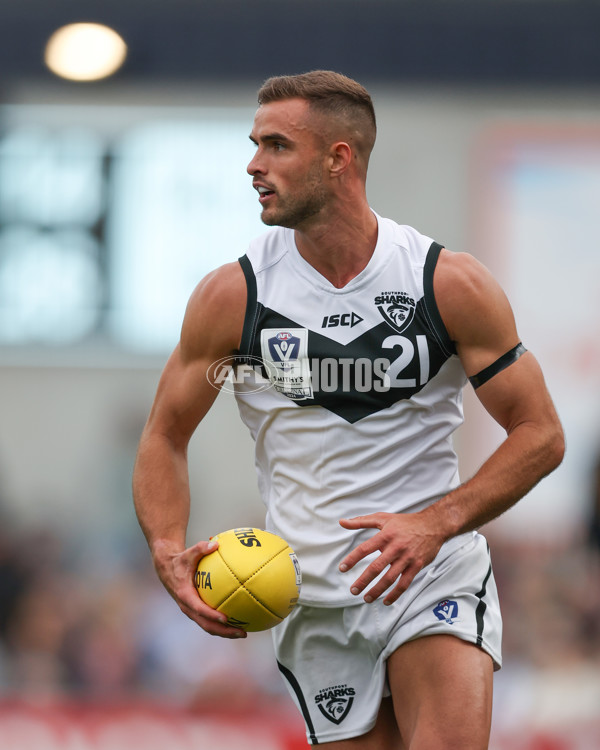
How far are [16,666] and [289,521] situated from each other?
5467mm

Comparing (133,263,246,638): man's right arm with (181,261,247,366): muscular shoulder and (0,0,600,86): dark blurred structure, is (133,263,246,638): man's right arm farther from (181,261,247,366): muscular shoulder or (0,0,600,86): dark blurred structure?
(0,0,600,86): dark blurred structure

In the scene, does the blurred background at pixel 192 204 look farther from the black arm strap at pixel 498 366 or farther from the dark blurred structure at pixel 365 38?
the black arm strap at pixel 498 366

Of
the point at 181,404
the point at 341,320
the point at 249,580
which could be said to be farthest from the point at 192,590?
the point at 341,320

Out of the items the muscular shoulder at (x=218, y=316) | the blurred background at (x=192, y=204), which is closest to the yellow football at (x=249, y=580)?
the muscular shoulder at (x=218, y=316)

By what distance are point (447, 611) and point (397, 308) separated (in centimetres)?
100

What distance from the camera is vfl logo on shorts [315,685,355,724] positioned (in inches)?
147

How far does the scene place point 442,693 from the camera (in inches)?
133

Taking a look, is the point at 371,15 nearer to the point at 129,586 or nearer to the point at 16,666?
the point at 129,586

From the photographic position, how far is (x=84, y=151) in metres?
9.28

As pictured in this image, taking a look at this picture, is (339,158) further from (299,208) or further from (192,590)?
(192,590)

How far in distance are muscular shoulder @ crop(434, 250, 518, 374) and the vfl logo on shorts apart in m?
1.19

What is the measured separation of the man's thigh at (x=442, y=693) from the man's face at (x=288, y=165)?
1.47 metres

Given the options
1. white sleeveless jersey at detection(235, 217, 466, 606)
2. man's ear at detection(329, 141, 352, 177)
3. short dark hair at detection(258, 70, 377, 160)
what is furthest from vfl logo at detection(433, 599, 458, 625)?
short dark hair at detection(258, 70, 377, 160)

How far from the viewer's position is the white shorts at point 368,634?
3.54 metres
